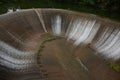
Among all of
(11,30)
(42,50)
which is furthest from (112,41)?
(11,30)

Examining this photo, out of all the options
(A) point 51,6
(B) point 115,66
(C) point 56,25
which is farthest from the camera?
(A) point 51,6

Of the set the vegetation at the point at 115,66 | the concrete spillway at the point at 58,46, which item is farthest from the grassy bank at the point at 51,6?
the vegetation at the point at 115,66

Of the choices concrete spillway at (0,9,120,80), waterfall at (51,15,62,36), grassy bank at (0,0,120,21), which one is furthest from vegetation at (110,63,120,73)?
grassy bank at (0,0,120,21)

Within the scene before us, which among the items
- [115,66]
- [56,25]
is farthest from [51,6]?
[115,66]

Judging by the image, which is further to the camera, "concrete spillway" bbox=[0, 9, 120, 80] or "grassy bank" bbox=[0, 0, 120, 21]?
"grassy bank" bbox=[0, 0, 120, 21]

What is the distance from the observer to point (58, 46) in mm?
12992

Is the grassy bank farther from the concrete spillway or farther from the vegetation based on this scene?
the vegetation

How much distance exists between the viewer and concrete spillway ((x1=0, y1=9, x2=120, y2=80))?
10.3 meters

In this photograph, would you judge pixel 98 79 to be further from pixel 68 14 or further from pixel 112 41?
pixel 68 14

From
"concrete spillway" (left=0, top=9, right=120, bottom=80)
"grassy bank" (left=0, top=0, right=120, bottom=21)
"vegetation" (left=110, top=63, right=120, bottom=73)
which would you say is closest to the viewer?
"concrete spillway" (left=0, top=9, right=120, bottom=80)

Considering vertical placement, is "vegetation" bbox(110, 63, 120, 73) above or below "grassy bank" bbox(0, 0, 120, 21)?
below

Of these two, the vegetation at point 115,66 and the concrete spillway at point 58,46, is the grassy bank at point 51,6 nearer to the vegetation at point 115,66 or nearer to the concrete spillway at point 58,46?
the concrete spillway at point 58,46

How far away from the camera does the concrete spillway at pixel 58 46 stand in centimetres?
1027

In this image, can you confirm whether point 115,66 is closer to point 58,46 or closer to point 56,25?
point 58,46
